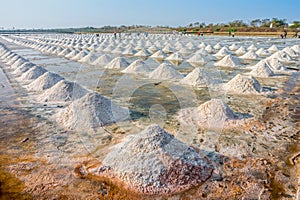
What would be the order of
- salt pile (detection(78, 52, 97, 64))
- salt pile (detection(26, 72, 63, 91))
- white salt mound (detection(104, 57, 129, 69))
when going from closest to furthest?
salt pile (detection(26, 72, 63, 91))
white salt mound (detection(104, 57, 129, 69))
salt pile (detection(78, 52, 97, 64))

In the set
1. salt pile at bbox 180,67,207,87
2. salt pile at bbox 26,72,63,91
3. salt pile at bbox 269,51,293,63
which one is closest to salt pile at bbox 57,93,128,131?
salt pile at bbox 26,72,63,91

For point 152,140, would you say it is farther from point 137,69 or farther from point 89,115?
point 137,69

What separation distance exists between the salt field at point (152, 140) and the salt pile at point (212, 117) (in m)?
0.02

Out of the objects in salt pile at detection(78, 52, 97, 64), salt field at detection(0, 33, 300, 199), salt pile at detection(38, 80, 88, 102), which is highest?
salt pile at detection(78, 52, 97, 64)

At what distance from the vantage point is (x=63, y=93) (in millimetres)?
5109

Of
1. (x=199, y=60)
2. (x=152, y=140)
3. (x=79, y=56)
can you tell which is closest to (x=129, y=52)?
(x=79, y=56)

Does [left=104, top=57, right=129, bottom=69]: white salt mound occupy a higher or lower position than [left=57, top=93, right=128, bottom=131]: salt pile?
higher

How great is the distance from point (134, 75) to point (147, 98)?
246 centimetres

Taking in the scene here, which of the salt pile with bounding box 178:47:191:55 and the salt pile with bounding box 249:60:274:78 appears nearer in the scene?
the salt pile with bounding box 249:60:274:78

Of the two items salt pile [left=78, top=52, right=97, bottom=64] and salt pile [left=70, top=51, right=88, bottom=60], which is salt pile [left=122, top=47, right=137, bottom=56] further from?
salt pile [left=78, top=52, right=97, bottom=64]

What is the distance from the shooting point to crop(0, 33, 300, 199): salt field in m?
2.42

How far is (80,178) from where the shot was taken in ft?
Answer: 8.38

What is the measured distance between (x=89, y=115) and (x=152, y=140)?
5.02ft

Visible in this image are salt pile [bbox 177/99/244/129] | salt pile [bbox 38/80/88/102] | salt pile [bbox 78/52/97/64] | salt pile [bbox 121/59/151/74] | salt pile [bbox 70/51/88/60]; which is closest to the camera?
salt pile [bbox 177/99/244/129]
